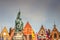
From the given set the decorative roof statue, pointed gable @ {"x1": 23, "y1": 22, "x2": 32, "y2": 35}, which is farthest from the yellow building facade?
pointed gable @ {"x1": 23, "y1": 22, "x2": 32, "y2": 35}

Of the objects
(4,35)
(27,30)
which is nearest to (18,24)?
(27,30)

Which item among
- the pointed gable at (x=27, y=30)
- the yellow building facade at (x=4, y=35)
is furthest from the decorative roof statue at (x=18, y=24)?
the yellow building facade at (x=4, y=35)

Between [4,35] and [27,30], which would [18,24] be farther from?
[4,35]

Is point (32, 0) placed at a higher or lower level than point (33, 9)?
higher

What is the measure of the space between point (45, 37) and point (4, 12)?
1.64 m

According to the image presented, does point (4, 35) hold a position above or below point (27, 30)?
below

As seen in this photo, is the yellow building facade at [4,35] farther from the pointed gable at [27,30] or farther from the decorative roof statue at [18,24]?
the pointed gable at [27,30]

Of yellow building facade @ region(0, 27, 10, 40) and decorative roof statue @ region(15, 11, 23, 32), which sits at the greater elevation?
decorative roof statue @ region(15, 11, 23, 32)

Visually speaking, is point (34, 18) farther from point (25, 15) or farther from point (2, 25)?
Answer: point (2, 25)

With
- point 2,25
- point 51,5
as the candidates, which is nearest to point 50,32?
point 51,5

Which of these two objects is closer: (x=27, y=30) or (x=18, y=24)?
(x=18, y=24)

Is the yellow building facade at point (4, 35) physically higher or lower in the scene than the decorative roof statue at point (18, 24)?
lower

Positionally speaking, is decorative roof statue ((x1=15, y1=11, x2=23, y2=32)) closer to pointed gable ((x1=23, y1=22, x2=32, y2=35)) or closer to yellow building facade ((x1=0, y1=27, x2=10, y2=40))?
pointed gable ((x1=23, y1=22, x2=32, y2=35))

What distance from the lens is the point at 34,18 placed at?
16.1 ft
